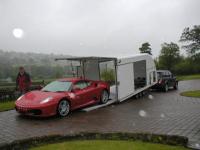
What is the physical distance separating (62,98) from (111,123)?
2333 millimetres

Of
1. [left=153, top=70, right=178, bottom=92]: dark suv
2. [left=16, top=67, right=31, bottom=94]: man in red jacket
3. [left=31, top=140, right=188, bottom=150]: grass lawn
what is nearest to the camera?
[left=31, top=140, right=188, bottom=150]: grass lawn

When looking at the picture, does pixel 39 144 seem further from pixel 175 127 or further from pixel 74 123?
pixel 175 127

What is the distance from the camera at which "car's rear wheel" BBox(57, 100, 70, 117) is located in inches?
385

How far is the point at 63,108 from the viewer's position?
998 cm

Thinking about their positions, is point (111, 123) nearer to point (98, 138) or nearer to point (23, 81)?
point (98, 138)

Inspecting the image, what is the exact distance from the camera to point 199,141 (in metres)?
6.23

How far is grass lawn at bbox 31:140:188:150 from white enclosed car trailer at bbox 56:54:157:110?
17.8 feet

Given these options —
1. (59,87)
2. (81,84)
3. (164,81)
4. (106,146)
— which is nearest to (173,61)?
(164,81)

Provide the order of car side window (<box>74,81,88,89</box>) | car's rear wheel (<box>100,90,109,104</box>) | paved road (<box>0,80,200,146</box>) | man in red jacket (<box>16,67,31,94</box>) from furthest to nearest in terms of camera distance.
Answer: man in red jacket (<box>16,67,31,94</box>)
car's rear wheel (<box>100,90,109,104</box>)
car side window (<box>74,81,88,89</box>)
paved road (<box>0,80,200,146</box>)

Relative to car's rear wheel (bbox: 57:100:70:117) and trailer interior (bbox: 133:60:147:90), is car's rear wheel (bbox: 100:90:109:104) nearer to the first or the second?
car's rear wheel (bbox: 57:100:70:117)


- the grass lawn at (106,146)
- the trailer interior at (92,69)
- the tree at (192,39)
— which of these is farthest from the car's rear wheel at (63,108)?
the tree at (192,39)

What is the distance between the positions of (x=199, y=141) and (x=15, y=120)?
633cm

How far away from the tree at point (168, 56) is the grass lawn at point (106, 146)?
3696 cm

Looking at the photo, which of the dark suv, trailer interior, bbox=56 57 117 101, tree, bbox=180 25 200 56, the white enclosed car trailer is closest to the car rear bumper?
the white enclosed car trailer
